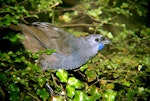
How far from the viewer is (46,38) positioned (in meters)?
3.24

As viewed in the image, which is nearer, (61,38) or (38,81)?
(38,81)

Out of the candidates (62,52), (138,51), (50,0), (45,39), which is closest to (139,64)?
(138,51)

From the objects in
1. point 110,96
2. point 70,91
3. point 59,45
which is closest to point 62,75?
point 70,91

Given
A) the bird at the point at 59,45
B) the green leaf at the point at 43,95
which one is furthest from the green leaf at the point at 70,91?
the bird at the point at 59,45

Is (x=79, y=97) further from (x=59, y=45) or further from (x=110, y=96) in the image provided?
(x=59, y=45)

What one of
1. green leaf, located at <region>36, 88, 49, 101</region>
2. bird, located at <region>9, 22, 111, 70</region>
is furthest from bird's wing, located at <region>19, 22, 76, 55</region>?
green leaf, located at <region>36, 88, 49, 101</region>

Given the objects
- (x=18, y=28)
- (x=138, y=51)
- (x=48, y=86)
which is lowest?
(x=138, y=51)

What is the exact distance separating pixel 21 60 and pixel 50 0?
1.45 m

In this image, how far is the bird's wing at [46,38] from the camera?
318 cm

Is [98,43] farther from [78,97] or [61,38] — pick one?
[78,97]

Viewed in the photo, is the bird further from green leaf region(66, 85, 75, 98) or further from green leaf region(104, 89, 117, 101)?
green leaf region(66, 85, 75, 98)

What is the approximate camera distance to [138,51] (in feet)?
11.3

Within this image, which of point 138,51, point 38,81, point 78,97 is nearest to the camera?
point 78,97

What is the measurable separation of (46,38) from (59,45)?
17cm
